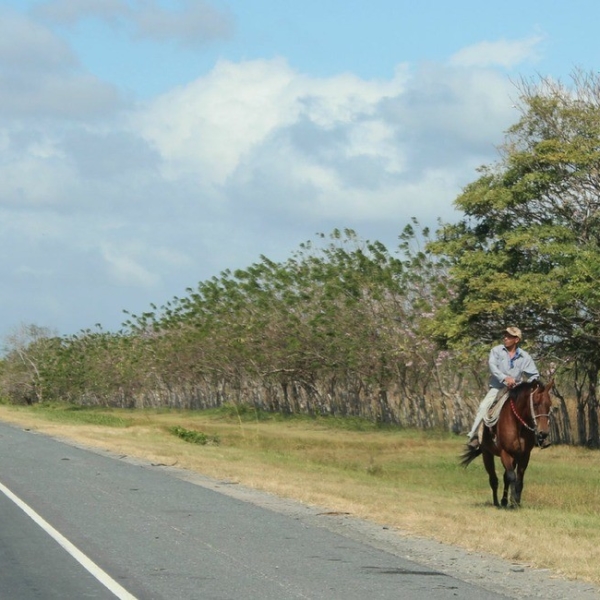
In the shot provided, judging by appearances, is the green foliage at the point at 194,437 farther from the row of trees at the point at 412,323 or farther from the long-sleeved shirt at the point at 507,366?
the long-sleeved shirt at the point at 507,366

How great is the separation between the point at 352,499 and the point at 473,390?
3634 centimetres

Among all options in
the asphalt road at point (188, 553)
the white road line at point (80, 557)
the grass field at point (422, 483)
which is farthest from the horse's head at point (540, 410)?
the white road line at point (80, 557)

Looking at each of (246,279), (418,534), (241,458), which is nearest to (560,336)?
(241,458)

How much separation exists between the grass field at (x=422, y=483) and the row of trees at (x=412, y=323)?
13.1ft

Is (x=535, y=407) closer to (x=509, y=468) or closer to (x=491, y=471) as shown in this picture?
(x=509, y=468)

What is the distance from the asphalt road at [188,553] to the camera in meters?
9.56

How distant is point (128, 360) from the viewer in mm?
97312

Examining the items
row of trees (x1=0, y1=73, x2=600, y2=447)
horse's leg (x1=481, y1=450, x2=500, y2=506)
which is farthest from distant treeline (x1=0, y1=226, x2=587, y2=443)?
horse's leg (x1=481, y1=450, x2=500, y2=506)

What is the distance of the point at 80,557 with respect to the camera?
1108 cm

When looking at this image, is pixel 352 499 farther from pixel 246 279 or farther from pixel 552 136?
pixel 246 279

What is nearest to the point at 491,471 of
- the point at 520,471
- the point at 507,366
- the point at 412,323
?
the point at 520,471

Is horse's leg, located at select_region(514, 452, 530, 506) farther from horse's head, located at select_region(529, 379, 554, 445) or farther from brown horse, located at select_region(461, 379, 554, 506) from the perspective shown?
horse's head, located at select_region(529, 379, 554, 445)

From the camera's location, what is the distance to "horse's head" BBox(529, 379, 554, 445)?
16797 millimetres

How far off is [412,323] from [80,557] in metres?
41.9
